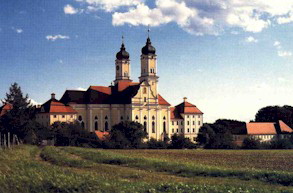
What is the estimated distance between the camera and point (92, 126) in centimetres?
9994

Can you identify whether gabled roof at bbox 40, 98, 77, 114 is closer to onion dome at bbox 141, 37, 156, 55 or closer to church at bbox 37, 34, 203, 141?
church at bbox 37, 34, 203, 141

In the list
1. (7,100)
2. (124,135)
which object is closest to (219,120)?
(124,135)

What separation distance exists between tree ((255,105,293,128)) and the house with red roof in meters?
8.53

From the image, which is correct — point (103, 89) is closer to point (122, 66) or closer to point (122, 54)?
point (122, 66)

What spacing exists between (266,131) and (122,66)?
36.3 metres

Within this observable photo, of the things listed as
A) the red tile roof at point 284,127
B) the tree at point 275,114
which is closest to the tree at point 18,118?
the red tile roof at point 284,127

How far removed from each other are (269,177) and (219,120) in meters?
91.3

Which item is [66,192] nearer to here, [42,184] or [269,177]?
[42,184]

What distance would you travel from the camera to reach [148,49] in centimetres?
10944

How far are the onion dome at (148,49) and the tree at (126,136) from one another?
94.7 ft

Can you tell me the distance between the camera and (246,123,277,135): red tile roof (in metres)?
108

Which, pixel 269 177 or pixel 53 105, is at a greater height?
pixel 53 105

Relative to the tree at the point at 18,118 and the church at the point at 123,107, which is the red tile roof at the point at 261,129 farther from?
the tree at the point at 18,118

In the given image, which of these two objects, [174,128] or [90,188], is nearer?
[90,188]
